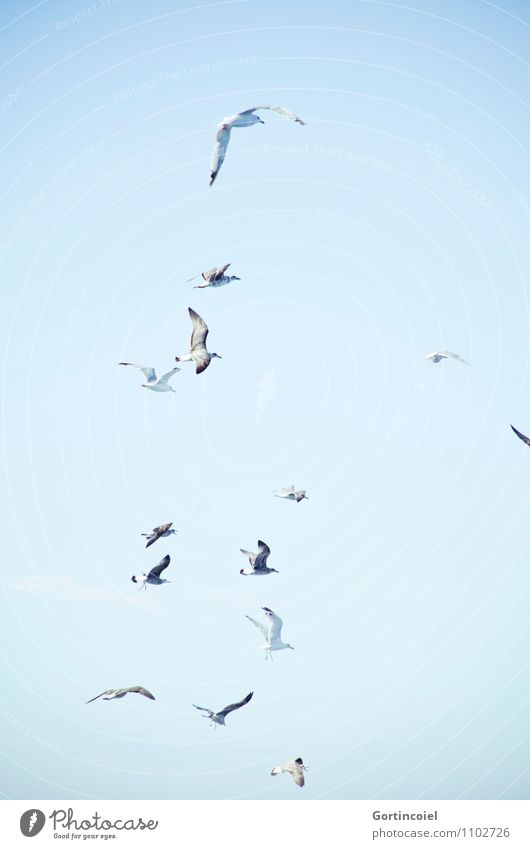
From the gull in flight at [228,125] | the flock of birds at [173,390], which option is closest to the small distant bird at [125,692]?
the flock of birds at [173,390]

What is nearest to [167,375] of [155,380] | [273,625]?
[155,380]

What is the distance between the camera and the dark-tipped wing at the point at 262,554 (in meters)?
57.0

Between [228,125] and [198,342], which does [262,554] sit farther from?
[228,125]

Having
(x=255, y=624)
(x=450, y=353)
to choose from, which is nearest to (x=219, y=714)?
(x=255, y=624)

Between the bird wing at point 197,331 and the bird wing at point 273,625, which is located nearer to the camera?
the bird wing at point 197,331

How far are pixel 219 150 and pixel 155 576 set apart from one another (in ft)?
68.9

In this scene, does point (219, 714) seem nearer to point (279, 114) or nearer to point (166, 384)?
point (166, 384)

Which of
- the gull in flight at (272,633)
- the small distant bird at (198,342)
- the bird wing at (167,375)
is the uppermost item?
the bird wing at (167,375)

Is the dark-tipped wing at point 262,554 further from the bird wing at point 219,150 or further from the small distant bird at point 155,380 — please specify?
the bird wing at point 219,150

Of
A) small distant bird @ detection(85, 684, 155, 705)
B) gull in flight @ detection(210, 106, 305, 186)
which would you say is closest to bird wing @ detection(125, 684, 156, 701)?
small distant bird @ detection(85, 684, 155, 705)

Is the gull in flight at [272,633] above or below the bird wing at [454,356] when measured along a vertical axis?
below

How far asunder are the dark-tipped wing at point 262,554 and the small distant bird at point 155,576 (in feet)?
14.9

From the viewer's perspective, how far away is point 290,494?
2547 inches
